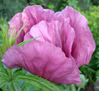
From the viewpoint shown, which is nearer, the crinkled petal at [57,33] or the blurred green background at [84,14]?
the crinkled petal at [57,33]

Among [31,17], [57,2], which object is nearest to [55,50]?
[31,17]

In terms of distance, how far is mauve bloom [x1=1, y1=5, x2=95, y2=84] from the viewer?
0.27 m

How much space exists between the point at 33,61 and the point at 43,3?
2.14 metres

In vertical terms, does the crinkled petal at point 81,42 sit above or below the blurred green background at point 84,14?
above

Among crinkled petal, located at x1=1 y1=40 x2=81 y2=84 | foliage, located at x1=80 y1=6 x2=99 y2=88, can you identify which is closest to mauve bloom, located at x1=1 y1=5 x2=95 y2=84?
crinkled petal, located at x1=1 y1=40 x2=81 y2=84

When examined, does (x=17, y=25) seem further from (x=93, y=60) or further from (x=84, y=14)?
(x=84, y=14)

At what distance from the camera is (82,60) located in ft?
1.07

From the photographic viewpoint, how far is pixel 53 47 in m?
0.26

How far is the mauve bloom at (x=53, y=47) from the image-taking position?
270mm

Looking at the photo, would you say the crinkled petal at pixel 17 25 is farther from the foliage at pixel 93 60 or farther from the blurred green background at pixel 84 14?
the foliage at pixel 93 60

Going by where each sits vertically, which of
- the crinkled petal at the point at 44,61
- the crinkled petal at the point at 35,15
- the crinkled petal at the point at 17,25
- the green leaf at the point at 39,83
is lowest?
the green leaf at the point at 39,83

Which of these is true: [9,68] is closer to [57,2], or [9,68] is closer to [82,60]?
[82,60]

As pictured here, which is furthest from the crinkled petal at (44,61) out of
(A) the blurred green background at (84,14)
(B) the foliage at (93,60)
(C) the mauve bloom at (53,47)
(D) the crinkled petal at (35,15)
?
(B) the foliage at (93,60)

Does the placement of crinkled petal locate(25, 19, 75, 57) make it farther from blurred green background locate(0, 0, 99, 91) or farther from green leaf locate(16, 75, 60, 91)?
blurred green background locate(0, 0, 99, 91)
